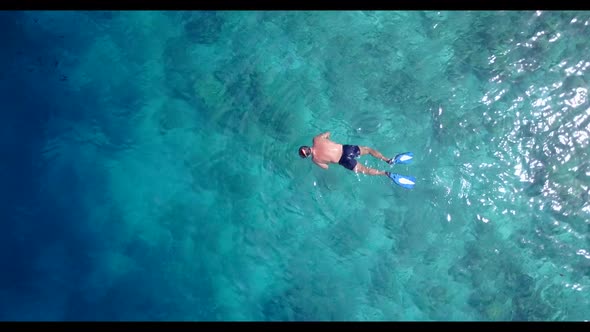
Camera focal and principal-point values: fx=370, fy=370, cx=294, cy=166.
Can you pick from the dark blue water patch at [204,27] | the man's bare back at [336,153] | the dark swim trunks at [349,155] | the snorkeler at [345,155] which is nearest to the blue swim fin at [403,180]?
the snorkeler at [345,155]

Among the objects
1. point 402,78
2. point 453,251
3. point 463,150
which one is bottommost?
point 453,251

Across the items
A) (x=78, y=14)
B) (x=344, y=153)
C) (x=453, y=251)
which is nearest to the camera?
(x=344, y=153)

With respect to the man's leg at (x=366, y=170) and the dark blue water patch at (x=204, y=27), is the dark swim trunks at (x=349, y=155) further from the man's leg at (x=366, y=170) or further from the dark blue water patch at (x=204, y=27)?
the dark blue water patch at (x=204, y=27)

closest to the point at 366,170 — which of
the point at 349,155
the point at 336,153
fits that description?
the point at 349,155

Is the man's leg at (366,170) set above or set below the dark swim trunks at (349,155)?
below

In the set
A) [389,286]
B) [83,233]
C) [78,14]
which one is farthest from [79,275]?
[389,286]

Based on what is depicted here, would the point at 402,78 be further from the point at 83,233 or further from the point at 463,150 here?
the point at 83,233

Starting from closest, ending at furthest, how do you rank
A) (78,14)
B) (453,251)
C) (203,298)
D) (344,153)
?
(344,153) → (453,251) → (203,298) → (78,14)

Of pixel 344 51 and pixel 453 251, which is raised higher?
pixel 344 51
